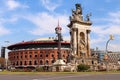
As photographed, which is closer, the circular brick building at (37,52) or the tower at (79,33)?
the tower at (79,33)

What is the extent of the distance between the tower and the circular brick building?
5682 cm

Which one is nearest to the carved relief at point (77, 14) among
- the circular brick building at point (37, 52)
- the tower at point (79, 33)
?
the tower at point (79, 33)

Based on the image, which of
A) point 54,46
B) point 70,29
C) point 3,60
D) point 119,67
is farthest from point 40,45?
point 119,67

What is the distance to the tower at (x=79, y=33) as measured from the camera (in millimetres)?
111125

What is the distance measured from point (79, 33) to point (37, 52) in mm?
65617

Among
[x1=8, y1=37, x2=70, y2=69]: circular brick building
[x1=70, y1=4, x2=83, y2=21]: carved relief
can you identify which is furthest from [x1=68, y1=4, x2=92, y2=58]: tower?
[x1=8, y1=37, x2=70, y2=69]: circular brick building

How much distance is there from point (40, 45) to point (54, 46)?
28.5ft

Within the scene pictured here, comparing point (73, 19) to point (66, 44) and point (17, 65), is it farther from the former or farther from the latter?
point (17, 65)

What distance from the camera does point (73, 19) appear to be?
11262cm

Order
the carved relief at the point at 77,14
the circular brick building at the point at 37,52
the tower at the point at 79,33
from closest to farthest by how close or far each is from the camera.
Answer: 1. the tower at the point at 79,33
2. the carved relief at the point at 77,14
3. the circular brick building at the point at 37,52

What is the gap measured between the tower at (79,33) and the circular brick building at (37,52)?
56.8m

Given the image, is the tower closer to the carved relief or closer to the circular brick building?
the carved relief

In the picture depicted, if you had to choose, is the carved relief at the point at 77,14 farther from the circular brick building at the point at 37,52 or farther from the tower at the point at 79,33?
the circular brick building at the point at 37,52

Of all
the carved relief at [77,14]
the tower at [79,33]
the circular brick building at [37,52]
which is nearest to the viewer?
the tower at [79,33]
